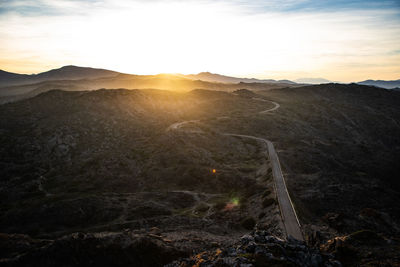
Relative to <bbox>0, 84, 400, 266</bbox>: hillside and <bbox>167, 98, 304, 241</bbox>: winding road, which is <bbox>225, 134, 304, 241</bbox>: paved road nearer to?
<bbox>167, 98, 304, 241</bbox>: winding road

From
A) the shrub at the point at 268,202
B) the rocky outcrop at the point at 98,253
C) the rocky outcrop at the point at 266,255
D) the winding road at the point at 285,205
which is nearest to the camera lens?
the rocky outcrop at the point at 266,255

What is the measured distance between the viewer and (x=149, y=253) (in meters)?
29.5

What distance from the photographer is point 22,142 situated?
89.9m

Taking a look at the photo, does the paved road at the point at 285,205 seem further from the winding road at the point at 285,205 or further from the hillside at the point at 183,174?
the hillside at the point at 183,174

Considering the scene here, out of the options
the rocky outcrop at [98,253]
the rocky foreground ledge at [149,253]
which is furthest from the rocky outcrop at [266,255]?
the rocky outcrop at [98,253]

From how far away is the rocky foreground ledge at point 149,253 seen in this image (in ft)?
74.6

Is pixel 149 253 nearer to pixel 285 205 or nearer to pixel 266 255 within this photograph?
pixel 266 255

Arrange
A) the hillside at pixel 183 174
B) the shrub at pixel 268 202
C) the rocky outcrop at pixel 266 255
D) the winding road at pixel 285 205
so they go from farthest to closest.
→ the shrub at pixel 268 202, the hillside at pixel 183 174, the winding road at pixel 285 205, the rocky outcrop at pixel 266 255

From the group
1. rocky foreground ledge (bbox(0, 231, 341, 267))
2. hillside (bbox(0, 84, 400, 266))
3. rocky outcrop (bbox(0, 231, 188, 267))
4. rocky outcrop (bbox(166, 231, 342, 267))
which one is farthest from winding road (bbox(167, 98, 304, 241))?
rocky outcrop (bbox(0, 231, 188, 267))

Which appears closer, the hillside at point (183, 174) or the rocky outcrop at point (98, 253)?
the rocky outcrop at point (98, 253)

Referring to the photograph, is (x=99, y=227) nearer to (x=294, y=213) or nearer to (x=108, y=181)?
(x=108, y=181)

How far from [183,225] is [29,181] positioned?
167 feet

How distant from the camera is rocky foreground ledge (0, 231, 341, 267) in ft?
74.6

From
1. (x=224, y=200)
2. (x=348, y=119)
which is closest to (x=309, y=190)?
(x=224, y=200)
